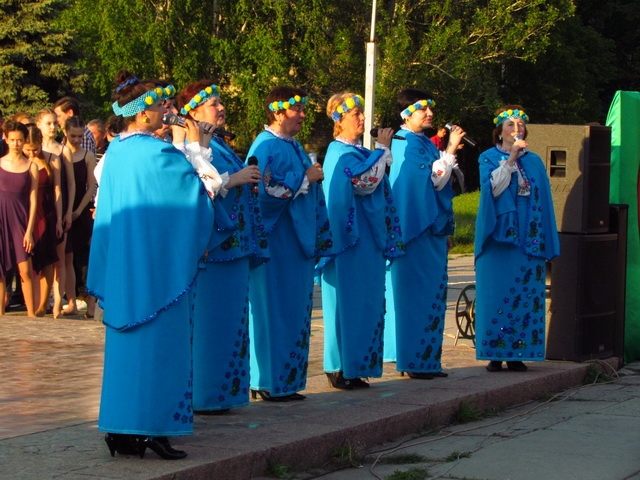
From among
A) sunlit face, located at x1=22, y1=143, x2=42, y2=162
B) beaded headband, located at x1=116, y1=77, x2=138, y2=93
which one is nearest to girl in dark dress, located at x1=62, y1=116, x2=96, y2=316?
sunlit face, located at x1=22, y1=143, x2=42, y2=162

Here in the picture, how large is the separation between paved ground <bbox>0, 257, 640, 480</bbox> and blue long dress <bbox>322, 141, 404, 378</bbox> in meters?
0.25

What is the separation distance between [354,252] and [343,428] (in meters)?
1.78

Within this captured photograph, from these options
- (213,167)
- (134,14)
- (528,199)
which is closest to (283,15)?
(134,14)

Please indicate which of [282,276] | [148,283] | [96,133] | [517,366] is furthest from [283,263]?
[96,133]

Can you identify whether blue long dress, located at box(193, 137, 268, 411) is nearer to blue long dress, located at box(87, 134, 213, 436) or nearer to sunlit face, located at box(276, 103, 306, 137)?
sunlit face, located at box(276, 103, 306, 137)

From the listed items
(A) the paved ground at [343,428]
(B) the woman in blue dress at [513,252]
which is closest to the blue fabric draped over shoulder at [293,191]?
(A) the paved ground at [343,428]

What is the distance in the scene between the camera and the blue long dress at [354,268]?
26.3 ft

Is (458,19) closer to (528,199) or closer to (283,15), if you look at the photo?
(283,15)

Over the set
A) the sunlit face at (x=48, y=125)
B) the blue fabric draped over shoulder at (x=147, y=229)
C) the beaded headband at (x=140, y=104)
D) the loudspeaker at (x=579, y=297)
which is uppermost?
the sunlit face at (x=48, y=125)

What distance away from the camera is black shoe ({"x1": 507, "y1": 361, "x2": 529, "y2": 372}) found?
9.11 metres

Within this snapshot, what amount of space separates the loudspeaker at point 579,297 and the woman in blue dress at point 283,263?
2796mm

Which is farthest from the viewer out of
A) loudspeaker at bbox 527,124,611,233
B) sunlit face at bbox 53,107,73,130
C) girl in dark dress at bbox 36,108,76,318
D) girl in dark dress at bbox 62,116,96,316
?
sunlit face at bbox 53,107,73,130

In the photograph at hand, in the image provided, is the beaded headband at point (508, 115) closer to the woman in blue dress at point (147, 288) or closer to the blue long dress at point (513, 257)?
the blue long dress at point (513, 257)

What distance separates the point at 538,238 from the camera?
9.01 metres
